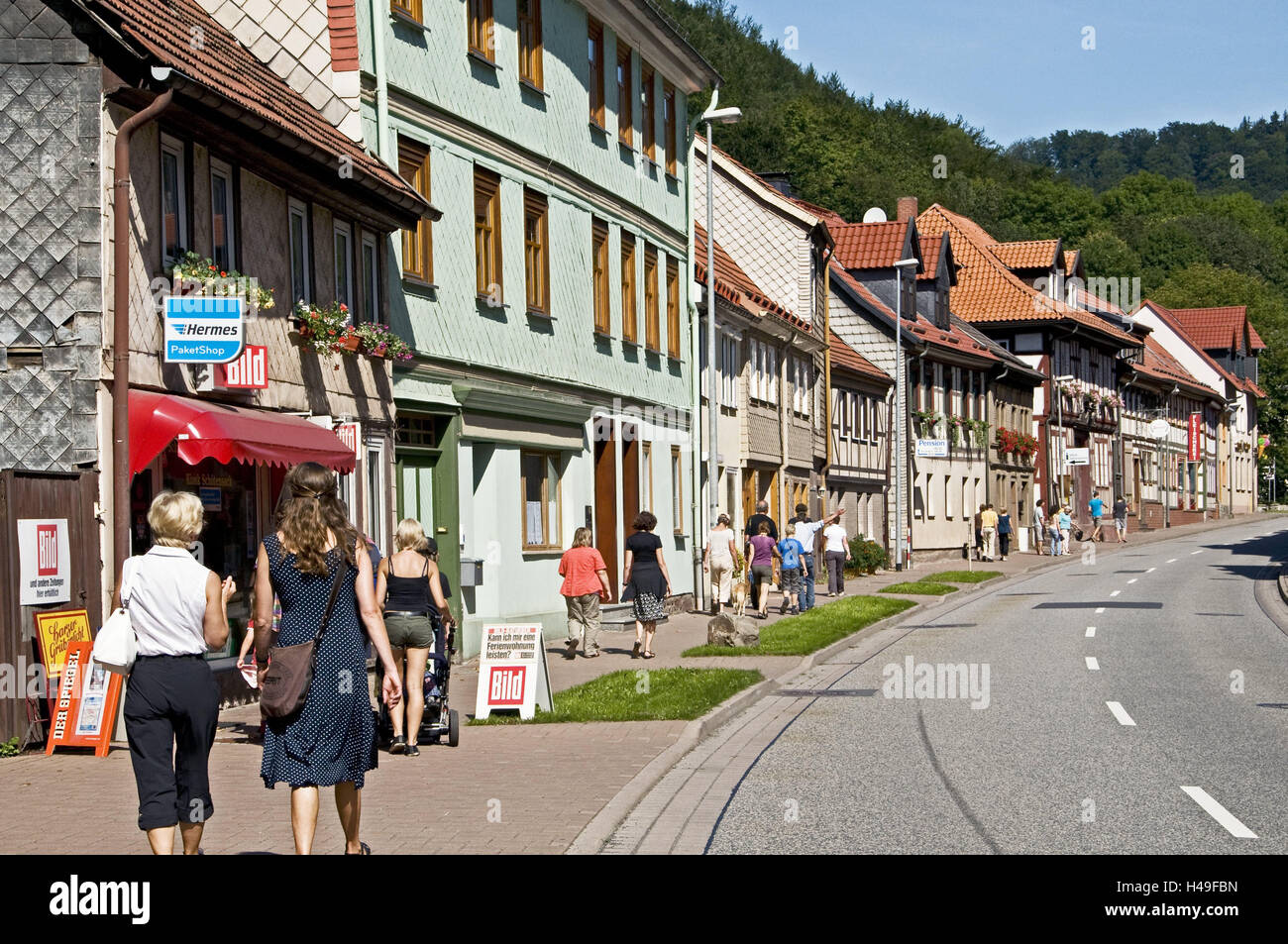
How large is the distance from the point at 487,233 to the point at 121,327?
10.1m

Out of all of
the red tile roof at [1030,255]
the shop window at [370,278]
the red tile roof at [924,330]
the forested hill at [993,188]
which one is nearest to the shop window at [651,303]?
the shop window at [370,278]

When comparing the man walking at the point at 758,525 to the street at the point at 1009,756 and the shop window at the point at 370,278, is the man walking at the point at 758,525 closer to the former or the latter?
the street at the point at 1009,756

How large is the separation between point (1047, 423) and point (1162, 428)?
20.3 meters

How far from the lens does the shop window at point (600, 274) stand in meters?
28.2

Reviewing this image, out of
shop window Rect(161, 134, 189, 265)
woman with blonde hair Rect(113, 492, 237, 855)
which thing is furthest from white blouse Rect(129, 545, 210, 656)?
shop window Rect(161, 134, 189, 265)

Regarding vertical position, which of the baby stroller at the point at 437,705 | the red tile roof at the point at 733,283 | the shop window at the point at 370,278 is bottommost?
the baby stroller at the point at 437,705

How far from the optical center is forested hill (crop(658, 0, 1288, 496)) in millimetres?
83688

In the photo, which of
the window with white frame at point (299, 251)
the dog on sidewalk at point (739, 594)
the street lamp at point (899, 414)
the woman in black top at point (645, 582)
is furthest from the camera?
the street lamp at point (899, 414)

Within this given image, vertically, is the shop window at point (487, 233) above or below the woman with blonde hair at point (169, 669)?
above

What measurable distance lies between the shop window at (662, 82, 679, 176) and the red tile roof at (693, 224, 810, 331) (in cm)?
159

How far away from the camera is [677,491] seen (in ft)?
110

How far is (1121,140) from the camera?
172m

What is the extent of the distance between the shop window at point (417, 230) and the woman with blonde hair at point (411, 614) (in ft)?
24.6

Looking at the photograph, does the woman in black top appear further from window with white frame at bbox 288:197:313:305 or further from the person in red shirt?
window with white frame at bbox 288:197:313:305
